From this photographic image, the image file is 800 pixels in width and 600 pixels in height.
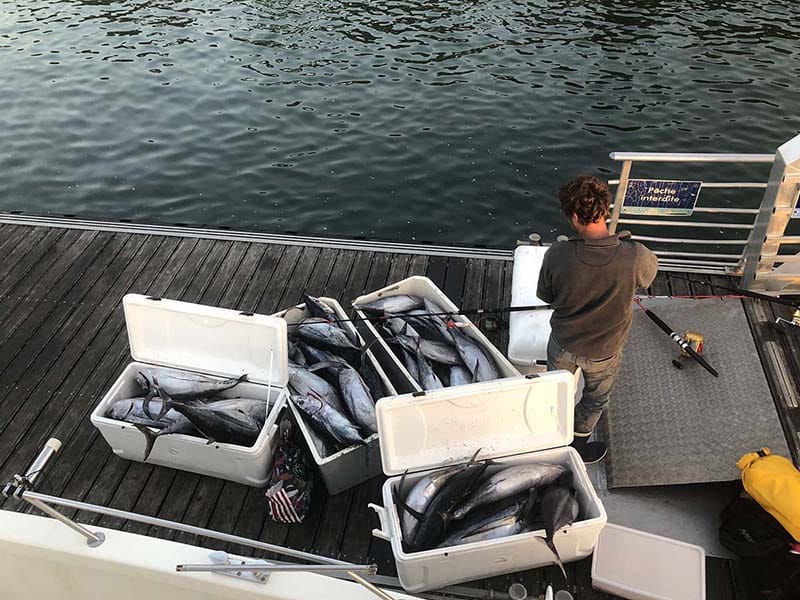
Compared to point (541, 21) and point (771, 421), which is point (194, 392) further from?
point (541, 21)

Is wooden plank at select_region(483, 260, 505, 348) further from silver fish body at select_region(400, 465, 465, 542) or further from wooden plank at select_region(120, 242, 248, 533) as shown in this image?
wooden plank at select_region(120, 242, 248, 533)

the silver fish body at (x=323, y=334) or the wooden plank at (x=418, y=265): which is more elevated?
the silver fish body at (x=323, y=334)

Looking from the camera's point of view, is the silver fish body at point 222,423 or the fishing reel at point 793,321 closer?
the silver fish body at point 222,423

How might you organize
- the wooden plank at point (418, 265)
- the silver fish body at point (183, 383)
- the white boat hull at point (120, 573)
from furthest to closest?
the wooden plank at point (418, 265)
the silver fish body at point (183, 383)
the white boat hull at point (120, 573)

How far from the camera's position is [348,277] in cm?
709

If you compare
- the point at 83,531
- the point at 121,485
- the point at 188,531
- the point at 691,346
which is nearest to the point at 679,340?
the point at 691,346

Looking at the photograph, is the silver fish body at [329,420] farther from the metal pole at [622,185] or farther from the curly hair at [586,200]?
the metal pole at [622,185]

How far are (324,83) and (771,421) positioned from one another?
42.7 feet

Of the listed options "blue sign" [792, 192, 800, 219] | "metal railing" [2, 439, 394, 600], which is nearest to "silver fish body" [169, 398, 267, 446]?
"metal railing" [2, 439, 394, 600]

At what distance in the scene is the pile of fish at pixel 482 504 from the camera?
147 inches

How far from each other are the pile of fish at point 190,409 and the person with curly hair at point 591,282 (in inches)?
94.3

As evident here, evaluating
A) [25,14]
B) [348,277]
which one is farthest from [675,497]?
[25,14]

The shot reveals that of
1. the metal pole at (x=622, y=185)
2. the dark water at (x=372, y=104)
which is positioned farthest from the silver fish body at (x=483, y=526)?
the dark water at (x=372, y=104)

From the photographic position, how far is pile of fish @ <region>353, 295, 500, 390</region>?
5008 mm
